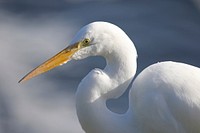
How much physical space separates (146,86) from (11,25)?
395 centimetres

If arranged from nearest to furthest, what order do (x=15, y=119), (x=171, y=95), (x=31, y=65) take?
(x=171, y=95) < (x=15, y=119) < (x=31, y=65)

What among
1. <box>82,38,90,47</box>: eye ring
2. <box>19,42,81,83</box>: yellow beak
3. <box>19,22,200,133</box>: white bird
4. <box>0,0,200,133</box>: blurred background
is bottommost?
<box>0,0,200,133</box>: blurred background

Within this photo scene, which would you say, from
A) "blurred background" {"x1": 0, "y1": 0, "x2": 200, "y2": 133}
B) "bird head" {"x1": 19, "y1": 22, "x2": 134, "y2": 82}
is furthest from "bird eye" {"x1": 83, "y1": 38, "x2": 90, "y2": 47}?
"blurred background" {"x1": 0, "y1": 0, "x2": 200, "y2": 133}

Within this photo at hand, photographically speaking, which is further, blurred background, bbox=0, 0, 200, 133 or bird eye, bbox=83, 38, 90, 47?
blurred background, bbox=0, 0, 200, 133

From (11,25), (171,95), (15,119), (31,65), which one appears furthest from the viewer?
(11,25)

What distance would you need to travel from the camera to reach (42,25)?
652 cm

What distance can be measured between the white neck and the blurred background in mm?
2330

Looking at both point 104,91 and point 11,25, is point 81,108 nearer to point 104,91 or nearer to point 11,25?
point 104,91

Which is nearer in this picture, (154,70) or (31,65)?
(154,70)

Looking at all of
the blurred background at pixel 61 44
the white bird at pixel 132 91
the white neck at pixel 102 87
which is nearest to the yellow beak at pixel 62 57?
the white bird at pixel 132 91

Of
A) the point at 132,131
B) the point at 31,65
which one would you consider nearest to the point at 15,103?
the point at 31,65

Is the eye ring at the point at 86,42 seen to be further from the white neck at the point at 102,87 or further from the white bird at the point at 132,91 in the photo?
the white neck at the point at 102,87

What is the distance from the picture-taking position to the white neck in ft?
8.76

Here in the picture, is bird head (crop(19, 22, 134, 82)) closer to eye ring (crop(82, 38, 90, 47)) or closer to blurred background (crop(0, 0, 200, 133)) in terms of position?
eye ring (crop(82, 38, 90, 47))
